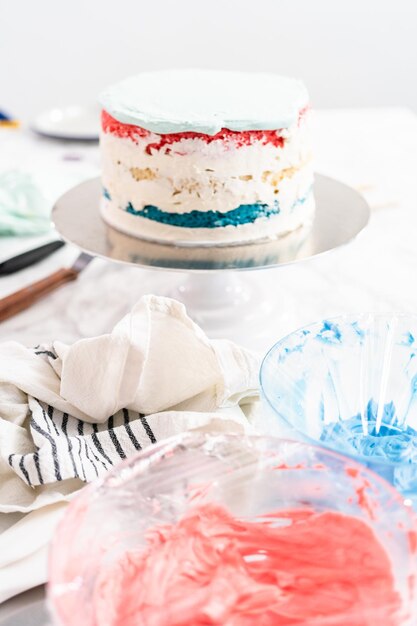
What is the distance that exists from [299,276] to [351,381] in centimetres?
46

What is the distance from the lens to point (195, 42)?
8.80ft

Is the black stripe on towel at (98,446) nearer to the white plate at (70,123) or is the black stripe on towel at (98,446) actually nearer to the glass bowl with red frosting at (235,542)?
the glass bowl with red frosting at (235,542)

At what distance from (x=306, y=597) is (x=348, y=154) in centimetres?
122

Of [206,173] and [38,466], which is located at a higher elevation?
[206,173]

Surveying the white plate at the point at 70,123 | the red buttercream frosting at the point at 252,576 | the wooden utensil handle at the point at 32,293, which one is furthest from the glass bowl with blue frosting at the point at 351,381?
the white plate at the point at 70,123

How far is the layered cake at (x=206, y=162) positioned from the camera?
899 millimetres

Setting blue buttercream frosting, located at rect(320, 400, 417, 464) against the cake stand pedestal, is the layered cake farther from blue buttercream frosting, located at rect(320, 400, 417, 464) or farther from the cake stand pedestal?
blue buttercream frosting, located at rect(320, 400, 417, 464)

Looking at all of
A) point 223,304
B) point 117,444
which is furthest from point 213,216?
point 117,444

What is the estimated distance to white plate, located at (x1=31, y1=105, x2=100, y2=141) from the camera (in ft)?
5.40

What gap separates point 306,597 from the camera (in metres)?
0.46

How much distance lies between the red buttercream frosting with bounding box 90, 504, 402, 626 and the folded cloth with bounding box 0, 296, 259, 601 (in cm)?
14

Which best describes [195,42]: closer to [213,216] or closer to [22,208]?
[22,208]

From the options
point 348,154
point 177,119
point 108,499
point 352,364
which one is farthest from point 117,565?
point 348,154

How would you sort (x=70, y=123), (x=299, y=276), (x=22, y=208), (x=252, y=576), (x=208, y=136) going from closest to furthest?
(x=252, y=576) < (x=208, y=136) < (x=299, y=276) < (x=22, y=208) < (x=70, y=123)
